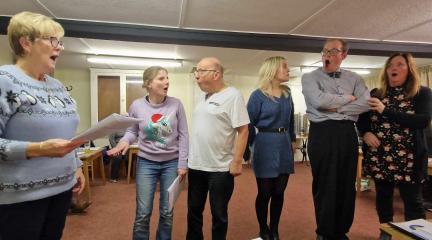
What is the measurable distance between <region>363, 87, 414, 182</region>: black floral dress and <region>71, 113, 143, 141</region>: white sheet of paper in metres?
1.63

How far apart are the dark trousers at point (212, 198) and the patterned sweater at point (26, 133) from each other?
2.86ft

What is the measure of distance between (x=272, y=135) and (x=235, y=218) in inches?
50.4

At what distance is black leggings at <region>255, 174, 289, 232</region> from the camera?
2.13 metres

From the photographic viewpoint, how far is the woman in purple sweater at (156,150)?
181cm

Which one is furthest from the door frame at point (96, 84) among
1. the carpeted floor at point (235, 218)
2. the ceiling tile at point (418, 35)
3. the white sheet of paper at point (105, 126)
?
the white sheet of paper at point (105, 126)

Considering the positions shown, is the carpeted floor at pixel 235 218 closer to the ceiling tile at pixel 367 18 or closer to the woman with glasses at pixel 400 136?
the woman with glasses at pixel 400 136

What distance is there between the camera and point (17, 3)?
7.64ft

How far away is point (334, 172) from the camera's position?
6.06 feet

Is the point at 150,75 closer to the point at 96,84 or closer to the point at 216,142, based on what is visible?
the point at 216,142

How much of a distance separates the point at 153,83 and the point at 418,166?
68.6 inches

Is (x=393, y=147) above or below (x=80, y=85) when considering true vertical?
below

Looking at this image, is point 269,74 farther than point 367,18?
No

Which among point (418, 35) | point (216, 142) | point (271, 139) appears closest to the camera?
point (216, 142)

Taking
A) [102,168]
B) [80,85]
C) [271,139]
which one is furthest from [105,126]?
[80,85]
